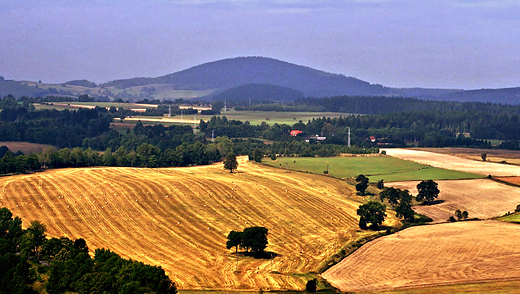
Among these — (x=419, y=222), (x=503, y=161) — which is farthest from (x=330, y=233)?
(x=503, y=161)

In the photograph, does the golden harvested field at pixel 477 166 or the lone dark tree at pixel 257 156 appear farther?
the lone dark tree at pixel 257 156

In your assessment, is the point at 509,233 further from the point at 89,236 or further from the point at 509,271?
the point at 89,236

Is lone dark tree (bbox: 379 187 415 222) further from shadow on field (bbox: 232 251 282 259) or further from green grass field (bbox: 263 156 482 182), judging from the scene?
shadow on field (bbox: 232 251 282 259)

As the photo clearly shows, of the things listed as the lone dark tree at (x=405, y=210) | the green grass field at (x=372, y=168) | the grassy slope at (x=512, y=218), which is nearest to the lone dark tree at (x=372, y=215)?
the lone dark tree at (x=405, y=210)

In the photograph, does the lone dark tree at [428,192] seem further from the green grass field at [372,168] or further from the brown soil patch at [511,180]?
the brown soil patch at [511,180]

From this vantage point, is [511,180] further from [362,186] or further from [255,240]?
[255,240]

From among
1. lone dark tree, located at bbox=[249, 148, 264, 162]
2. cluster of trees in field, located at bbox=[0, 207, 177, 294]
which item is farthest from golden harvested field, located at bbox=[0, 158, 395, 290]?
lone dark tree, located at bbox=[249, 148, 264, 162]
